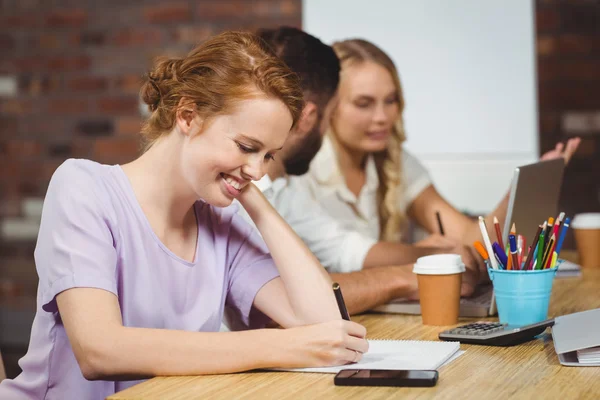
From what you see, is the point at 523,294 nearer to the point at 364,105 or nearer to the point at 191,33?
the point at 364,105

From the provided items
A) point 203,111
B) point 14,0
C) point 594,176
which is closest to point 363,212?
point 594,176

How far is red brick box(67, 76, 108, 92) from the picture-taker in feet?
11.6

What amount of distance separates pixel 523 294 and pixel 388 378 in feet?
1.45

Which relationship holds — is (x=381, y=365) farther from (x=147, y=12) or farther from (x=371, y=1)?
(x=147, y=12)

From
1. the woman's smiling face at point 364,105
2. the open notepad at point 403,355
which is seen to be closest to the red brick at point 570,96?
the woman's smiling face at point 364,105

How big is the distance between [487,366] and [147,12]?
2689mm

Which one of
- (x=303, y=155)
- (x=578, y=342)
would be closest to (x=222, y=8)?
(x=303, y=155)

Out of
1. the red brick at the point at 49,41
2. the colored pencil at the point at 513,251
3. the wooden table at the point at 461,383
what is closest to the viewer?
the wooden table at the point at 461,383

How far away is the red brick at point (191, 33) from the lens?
3418mm

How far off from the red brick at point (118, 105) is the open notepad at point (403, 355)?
2403 millimetres

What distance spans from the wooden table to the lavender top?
0.77 ft

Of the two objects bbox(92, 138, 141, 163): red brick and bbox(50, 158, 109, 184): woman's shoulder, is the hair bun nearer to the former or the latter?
bbox(50, 158, 109, 184): woman's shoulder

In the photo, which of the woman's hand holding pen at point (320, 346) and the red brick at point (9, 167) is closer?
the woman's hand holding pen at point (320, 346)

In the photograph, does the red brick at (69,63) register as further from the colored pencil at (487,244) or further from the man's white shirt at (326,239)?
the colored pencil at (487,244)
